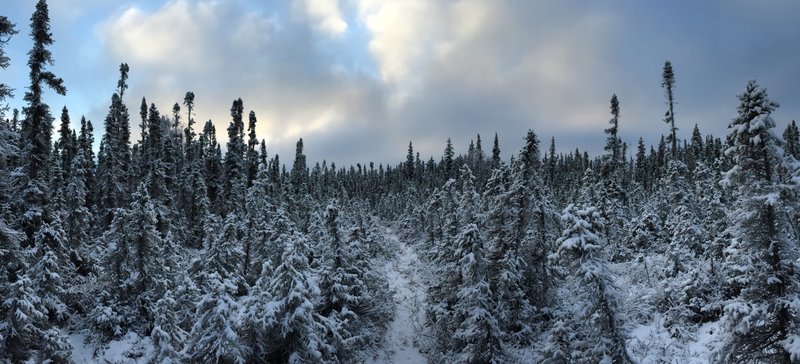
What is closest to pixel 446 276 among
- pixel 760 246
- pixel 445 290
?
pixel 445 290

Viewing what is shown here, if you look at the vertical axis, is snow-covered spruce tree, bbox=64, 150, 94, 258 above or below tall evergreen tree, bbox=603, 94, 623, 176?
below

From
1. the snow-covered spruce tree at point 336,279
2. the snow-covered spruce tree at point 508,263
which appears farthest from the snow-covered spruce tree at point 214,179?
the snow-covered spruce tree at point 508,263

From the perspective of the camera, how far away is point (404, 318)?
105 ft

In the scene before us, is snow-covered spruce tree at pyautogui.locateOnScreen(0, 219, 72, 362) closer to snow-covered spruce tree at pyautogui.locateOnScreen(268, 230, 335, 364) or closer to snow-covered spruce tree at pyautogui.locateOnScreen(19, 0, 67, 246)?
snow-covered spruce tree at pyautogui.locateOnScreen(19, 0, 67, 246)

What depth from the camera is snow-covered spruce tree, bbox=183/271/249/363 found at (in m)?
13.9

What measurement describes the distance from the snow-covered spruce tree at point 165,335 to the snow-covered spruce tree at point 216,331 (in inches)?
27.3

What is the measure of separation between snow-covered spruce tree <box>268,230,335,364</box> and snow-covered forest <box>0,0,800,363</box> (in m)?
0.08

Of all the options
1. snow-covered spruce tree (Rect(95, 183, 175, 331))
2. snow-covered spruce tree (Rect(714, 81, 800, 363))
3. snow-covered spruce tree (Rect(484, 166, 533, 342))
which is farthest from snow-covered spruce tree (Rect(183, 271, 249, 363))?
snow-covered spruce tree (Rect(714, 81, 800, 363))

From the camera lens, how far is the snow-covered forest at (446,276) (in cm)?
1142

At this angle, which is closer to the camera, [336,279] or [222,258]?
[336,279]

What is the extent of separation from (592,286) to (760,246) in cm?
425

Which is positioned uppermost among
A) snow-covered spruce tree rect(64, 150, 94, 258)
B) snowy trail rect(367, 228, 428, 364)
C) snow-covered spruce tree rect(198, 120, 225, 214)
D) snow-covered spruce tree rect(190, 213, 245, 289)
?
snow-covered spruce tree rect(198, 120, 225, 214)

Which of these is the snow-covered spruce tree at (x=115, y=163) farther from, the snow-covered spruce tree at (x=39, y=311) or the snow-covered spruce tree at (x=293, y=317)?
the snow-covered spruce tree at (x=293, y=317)

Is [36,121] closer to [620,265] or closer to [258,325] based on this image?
[258,325]
